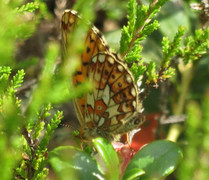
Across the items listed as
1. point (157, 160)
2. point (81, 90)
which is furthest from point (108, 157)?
point (81, 90)

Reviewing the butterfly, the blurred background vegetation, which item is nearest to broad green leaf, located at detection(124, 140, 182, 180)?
the blurred background vegetation

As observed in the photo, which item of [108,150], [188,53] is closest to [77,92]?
[108,150]

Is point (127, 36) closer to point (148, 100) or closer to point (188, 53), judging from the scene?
point (188, 53)

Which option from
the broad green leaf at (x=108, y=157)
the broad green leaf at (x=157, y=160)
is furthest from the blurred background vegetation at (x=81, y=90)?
the broad green leaf at (x=108, y=157)

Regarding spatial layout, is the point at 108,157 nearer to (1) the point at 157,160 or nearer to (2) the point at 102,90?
(1) the point at 157,160

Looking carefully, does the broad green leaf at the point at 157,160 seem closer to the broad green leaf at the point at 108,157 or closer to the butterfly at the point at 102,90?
the broad green leaf at the point at 108,157

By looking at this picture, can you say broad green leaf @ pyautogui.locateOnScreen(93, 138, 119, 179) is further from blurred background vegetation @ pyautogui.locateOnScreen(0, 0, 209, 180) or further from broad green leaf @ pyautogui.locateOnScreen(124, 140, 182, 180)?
blurred background vegetation @ pyautogui.locateOnScreen(0, 0, 209, 180)
